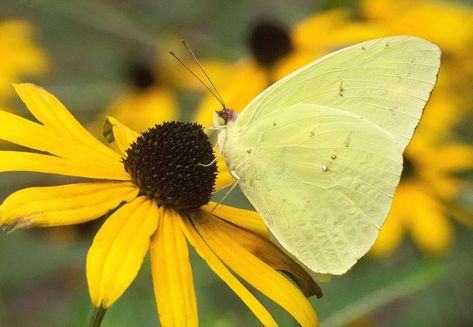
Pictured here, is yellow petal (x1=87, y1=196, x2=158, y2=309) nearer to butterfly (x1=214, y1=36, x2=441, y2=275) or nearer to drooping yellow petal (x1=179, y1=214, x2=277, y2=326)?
drooping yellow petal (x1=179, y1=214, x2=277, y2=326)

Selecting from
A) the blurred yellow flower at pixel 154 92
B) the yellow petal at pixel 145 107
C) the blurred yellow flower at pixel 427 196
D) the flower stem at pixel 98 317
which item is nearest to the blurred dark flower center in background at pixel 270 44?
A: the blurred yellow flower at pixel 154 92

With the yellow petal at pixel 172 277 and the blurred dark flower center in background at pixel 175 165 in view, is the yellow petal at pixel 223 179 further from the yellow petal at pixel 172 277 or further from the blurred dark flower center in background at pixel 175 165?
the yellow petal at pixel 172 277

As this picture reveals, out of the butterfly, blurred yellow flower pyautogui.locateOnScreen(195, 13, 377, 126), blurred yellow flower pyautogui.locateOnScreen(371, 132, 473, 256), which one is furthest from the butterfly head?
blurred yellow flower pyautogui.locateOnScreen(371, 132, 473, 256)

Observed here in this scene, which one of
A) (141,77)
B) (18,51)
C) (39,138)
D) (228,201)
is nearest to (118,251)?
(39,138)

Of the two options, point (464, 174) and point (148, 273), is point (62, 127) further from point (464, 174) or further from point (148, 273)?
point (464, 174)

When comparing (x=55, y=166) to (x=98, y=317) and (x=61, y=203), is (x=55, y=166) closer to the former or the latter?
(x=61, y=203)
